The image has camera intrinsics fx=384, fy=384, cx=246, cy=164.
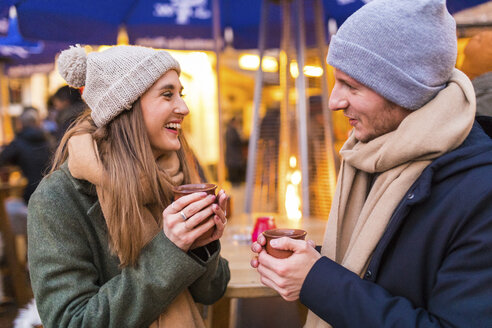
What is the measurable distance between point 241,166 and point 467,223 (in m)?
9.23

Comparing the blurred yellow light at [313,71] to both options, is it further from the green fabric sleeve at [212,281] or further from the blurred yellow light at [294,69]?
the green fabric sleeve at [212,281]

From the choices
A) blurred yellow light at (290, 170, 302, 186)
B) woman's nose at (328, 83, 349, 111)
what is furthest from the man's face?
blurred yellow light at (290, 170, 302, 186)

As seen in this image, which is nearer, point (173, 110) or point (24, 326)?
point (173, 110)

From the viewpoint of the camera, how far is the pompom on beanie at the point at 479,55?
238cm

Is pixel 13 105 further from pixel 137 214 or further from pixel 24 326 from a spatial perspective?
pixel 137 214

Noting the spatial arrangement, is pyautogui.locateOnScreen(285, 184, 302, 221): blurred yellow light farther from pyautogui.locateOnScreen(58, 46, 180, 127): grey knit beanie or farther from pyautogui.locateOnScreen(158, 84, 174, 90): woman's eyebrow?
pyautogui.locateOnScreen(58, 46, 180, 127): grey knit beanie

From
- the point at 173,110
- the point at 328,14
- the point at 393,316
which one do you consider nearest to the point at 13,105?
the point at 328,14

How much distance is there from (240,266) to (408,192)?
1120 millimetres

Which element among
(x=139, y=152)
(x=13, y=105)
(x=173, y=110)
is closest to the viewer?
(x=139, y=152)

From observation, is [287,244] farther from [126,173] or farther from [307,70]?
[307,70]

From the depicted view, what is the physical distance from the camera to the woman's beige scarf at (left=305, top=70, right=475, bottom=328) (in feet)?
3.65

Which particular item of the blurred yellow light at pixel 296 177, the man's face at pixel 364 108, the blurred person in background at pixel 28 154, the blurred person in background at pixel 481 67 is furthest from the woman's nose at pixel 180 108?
the blurred person in background at pixel 28 154

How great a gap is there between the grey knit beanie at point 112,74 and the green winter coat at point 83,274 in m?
0.37

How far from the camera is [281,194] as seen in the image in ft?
11.9
